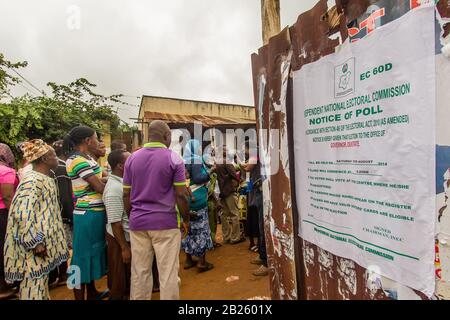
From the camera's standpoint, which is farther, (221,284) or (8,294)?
(221,284)

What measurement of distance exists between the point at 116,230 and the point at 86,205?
0.40m

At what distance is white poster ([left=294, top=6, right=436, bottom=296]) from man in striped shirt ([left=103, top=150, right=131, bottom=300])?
190 centimetres

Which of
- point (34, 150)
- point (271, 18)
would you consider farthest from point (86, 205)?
point (271, 18)

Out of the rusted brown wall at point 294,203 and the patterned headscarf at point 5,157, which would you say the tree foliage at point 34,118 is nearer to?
the patterned headscarf at point 5,157

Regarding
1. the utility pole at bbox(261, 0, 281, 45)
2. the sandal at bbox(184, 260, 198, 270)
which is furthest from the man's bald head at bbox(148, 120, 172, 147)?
the sandal at bbox(184, 260, 198, 270)

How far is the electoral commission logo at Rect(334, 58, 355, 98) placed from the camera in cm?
149

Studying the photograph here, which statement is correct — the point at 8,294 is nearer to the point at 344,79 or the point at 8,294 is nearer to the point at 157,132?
the point at 157,132

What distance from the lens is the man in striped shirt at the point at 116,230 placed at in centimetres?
281

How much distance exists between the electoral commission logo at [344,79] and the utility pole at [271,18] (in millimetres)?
1013

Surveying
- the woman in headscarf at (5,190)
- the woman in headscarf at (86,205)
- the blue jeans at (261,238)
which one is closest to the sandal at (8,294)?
the woman in headscarf at (5,190)

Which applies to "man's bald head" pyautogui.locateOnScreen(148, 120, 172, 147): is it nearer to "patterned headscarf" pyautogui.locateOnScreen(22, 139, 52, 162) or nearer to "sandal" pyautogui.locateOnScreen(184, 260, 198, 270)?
"patterned headscarf" pyautogui.locateOnScreen(22, 139, 52, 162)

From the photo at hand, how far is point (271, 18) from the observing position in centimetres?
242
